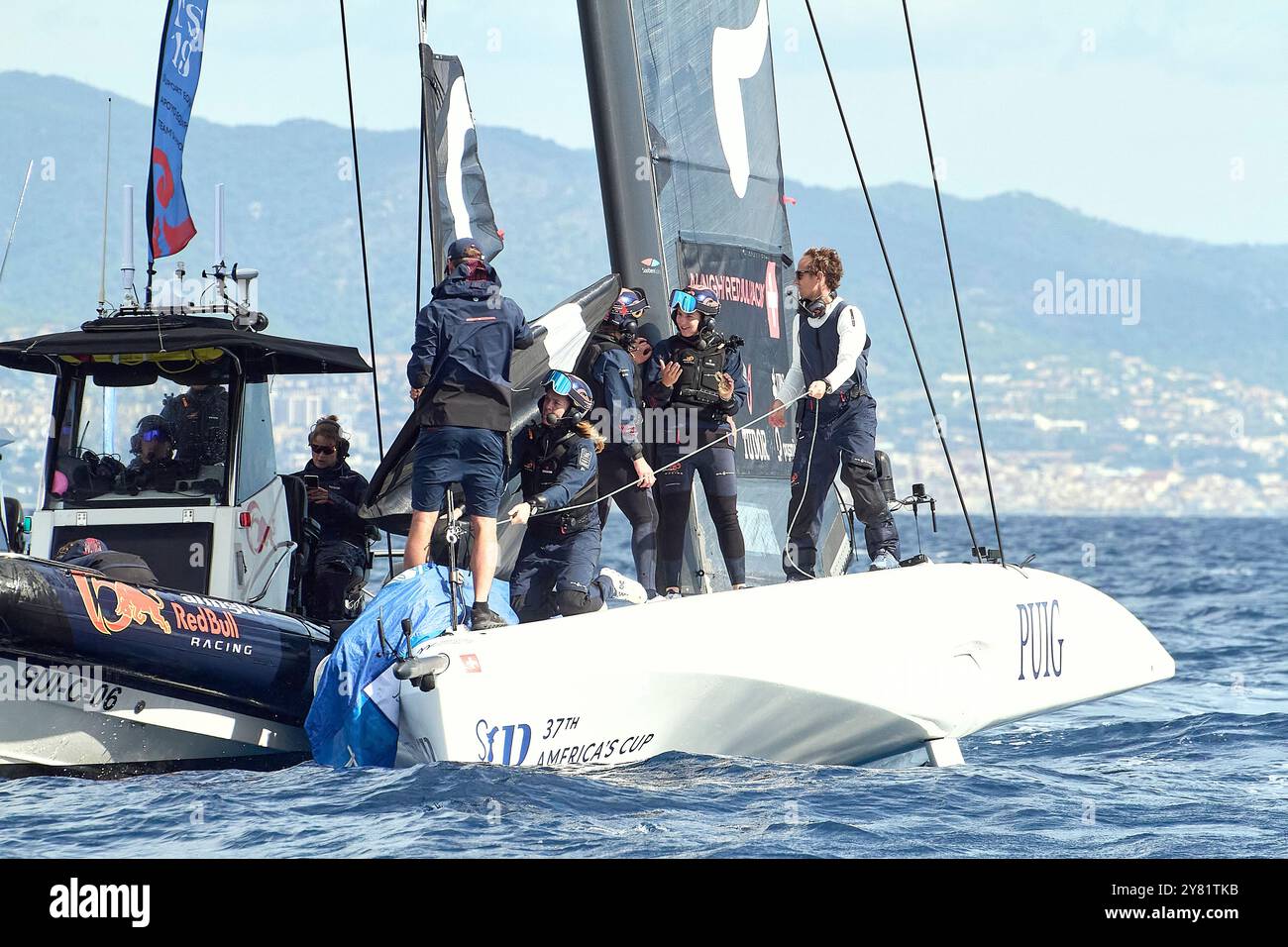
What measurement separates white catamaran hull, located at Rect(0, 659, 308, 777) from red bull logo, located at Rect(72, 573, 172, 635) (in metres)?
0.28

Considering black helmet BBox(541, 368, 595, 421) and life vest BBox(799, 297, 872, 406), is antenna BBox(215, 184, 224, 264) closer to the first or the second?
black helmet BBox(541, 368, 595, 421)

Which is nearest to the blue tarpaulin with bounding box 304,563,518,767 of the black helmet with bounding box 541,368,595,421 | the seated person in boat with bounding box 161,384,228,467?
the black helmet with bounding box 541,368,595,421

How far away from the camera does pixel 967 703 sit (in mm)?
7723

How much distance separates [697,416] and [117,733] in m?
2.75

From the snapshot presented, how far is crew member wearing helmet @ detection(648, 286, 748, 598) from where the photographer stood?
794 centimetres

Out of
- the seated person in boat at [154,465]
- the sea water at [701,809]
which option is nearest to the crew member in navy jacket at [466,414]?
the sea water at [701,809]

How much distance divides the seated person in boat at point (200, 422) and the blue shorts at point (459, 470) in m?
1.60

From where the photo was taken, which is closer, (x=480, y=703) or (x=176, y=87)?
(x=480, y=703)

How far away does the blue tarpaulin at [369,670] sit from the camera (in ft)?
21.6
